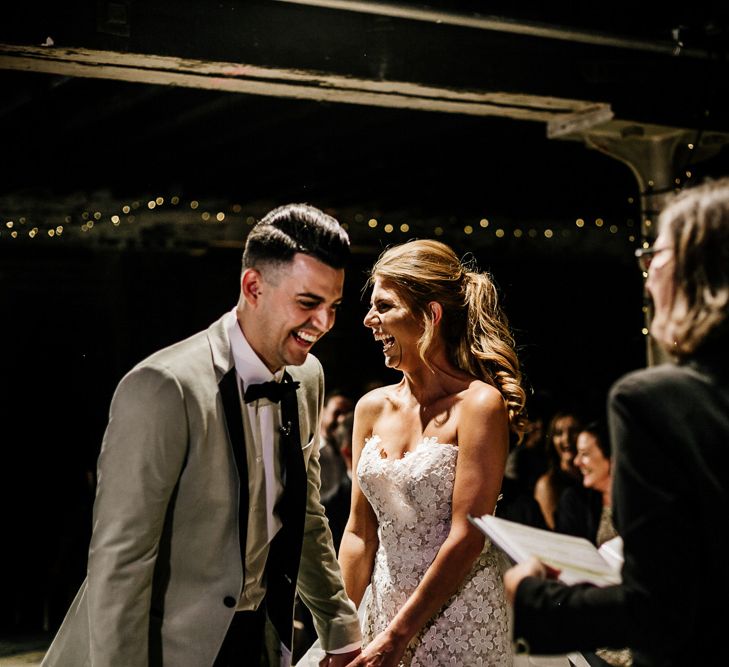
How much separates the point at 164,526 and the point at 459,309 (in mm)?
1431

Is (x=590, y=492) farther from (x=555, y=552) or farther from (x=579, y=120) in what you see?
(x=555, y=552)

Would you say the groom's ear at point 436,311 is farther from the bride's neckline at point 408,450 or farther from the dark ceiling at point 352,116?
the dark ceiling at point 352,116

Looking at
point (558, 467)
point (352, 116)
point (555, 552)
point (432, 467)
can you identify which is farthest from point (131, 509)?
point (352, 116)

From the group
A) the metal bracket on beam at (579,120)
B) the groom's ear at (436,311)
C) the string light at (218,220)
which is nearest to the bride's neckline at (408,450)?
the groom's ear at (436,311)

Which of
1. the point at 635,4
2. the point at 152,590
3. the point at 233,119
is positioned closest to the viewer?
the point at 152,590

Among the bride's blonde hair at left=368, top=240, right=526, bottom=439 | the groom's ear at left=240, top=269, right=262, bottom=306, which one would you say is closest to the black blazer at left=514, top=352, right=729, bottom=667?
the groom's ear at left=240, top=269, right=262, bottom=306

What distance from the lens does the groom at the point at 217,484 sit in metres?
1.98

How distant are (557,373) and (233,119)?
22.9 ft

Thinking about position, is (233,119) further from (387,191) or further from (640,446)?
(640,446)

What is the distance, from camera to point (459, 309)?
3.20 m

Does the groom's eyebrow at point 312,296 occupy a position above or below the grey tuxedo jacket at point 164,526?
above

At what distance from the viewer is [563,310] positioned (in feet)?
41.9

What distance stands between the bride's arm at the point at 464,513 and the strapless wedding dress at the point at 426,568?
0.24ft

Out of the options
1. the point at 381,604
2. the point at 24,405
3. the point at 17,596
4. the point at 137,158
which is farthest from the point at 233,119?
the point at 381,604
